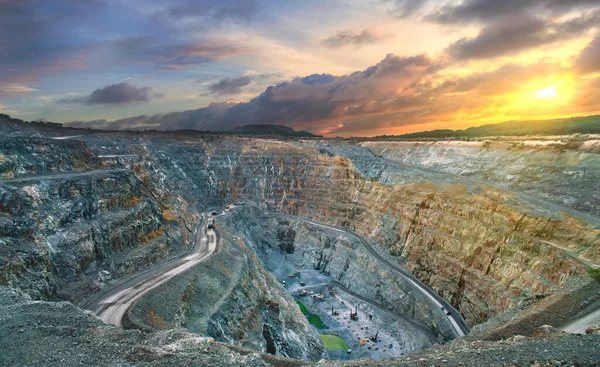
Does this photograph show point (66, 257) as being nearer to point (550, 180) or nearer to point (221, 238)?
point (221, 238)

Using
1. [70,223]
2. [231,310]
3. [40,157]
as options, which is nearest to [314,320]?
[231,310]

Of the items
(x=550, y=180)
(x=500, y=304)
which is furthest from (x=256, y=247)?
(x=550, y=180)

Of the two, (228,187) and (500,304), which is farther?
(228,187)

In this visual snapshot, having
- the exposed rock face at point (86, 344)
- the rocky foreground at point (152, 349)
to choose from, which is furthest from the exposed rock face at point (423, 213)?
the exposed rock face at point (86, 344)

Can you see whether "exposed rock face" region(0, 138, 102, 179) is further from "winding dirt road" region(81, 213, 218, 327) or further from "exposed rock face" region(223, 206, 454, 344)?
"exposed rock face" region(223, 206, 454, 344)

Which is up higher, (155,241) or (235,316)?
(155,241)

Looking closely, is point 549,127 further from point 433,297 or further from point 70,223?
point 70,223
